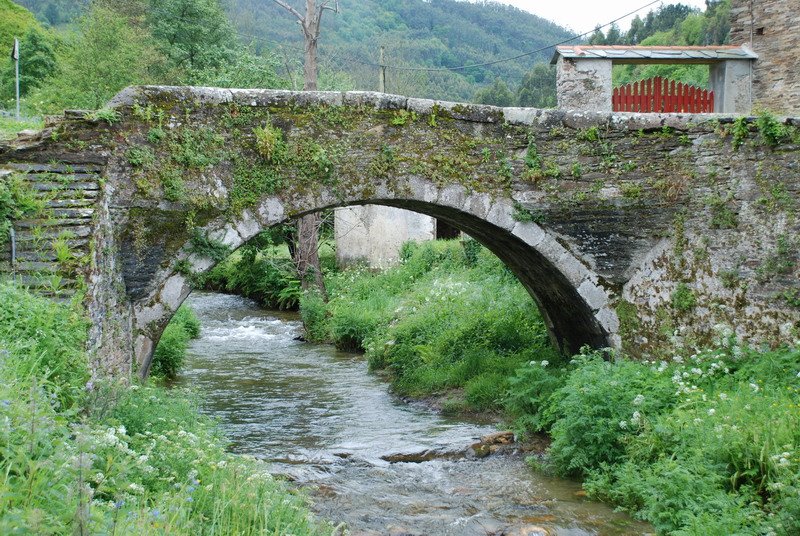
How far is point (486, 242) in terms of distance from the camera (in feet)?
30.5

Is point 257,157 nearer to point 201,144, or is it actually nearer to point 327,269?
point 201,144

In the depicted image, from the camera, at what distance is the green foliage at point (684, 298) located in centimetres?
767

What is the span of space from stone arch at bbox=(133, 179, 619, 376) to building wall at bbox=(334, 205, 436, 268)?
1023 cm

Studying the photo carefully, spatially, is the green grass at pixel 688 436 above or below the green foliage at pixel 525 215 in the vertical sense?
below

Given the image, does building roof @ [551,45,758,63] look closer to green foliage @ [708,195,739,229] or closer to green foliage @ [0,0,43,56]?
green foliage @ [708,195,739,229]

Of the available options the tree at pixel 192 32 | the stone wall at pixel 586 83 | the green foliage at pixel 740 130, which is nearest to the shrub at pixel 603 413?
the green foliage at pixel 740 130

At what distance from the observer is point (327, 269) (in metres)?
20.6

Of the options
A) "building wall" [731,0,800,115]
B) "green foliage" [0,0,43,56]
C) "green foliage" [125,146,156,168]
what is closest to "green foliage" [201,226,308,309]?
"building wall" [731,0,800,115]

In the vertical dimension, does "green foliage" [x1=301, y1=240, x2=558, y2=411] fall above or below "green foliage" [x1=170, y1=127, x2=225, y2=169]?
below

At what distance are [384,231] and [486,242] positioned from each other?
34.2 feet

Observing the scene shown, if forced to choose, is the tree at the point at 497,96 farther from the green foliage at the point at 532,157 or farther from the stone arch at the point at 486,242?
the green foliage at the point at 532,157

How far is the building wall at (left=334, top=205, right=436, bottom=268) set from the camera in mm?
19422

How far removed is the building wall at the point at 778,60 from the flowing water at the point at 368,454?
26.1ft

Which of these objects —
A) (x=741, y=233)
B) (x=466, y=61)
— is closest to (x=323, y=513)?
(x=741, y=233)
